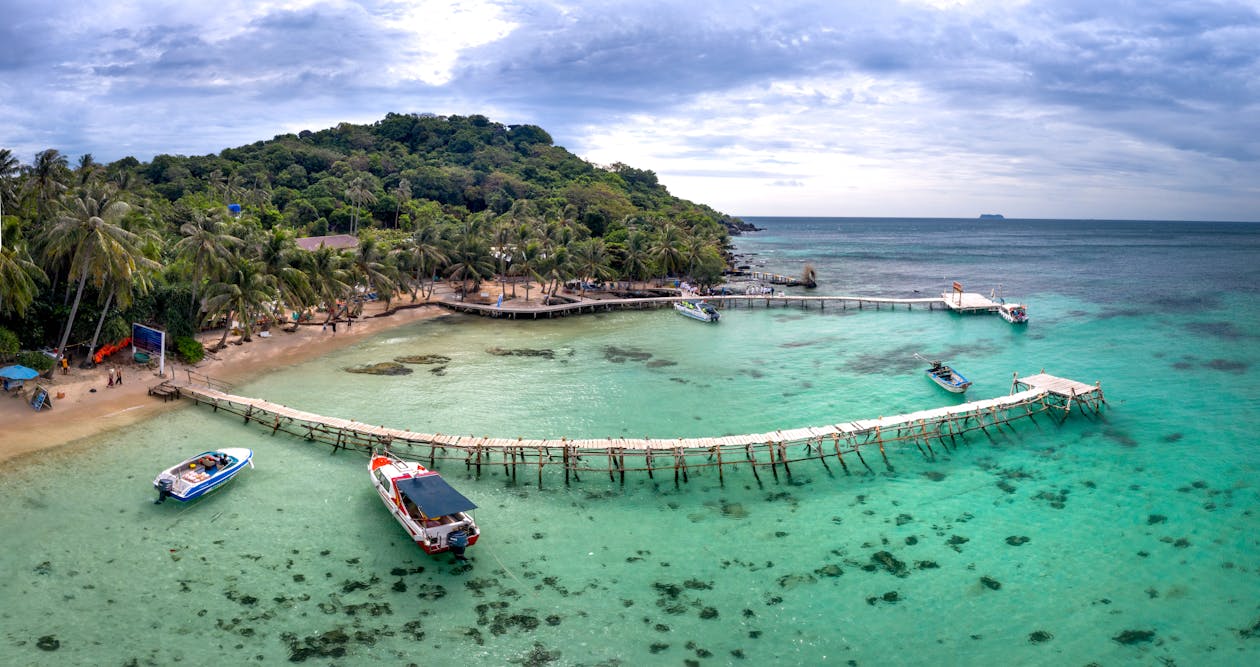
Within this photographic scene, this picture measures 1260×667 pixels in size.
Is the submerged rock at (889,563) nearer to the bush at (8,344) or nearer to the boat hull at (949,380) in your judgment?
the boat hull at (949,380)

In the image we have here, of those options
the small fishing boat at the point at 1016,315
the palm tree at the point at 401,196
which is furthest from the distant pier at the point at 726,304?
the palm tree at the point at 401,196

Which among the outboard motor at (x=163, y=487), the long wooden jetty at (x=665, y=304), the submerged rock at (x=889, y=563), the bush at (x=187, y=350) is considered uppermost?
the long wooden jetty at (x=665, y=304)

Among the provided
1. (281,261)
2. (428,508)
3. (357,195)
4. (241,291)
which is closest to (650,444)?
(428,508)

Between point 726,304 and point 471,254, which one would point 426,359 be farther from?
point 726,304

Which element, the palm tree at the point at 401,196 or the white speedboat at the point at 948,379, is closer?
the white speedboat at the point at 948,379

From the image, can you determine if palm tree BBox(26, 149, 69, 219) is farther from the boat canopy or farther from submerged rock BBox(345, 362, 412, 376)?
the boat canopy
